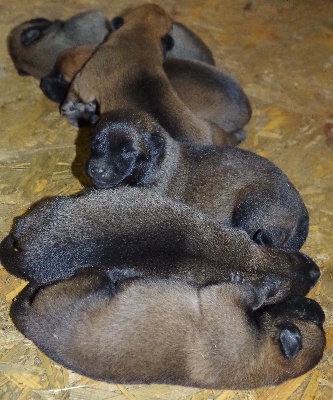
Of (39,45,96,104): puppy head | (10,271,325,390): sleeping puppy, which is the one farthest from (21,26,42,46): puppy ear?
(10,271,325,390): sleeping puppy

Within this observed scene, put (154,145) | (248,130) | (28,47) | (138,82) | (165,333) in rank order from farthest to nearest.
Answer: (28,47)
(248,130)
(138,82)
(154,145)
(165,333)

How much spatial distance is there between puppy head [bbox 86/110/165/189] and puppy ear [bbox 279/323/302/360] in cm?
140

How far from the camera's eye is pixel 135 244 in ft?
12.4

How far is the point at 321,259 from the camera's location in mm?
4723

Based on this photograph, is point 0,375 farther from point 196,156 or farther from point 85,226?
point 196,156

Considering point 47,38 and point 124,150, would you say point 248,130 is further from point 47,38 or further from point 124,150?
point 47,38

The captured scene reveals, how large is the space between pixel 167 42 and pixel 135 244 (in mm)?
2279

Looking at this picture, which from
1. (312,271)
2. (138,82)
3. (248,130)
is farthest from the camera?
(248,130)

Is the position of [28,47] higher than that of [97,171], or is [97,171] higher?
[97,171]

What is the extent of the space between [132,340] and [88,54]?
9.39 ft

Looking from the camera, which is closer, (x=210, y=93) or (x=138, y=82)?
(x=138, y=82)

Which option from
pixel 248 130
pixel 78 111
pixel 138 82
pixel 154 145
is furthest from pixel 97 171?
pixel 248 130

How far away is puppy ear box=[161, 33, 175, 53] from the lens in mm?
5430

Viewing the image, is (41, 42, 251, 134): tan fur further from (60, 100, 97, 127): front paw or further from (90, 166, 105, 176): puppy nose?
(90, 166, 105, 176): puppy nose
